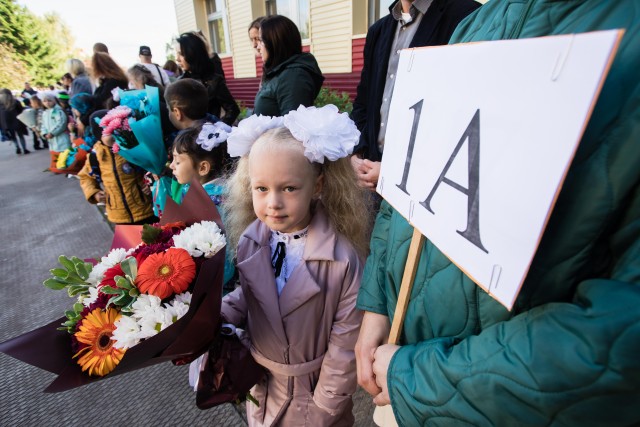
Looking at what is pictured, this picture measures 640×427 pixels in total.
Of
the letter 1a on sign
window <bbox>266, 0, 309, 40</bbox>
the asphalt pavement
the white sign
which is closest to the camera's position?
the white sign

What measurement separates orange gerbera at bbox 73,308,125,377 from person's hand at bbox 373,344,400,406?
690 millimetres

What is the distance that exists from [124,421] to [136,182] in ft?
6.42

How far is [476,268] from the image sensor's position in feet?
1.97

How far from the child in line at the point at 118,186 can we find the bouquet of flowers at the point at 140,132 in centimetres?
49

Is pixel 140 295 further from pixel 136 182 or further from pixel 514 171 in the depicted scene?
pixel 136 182

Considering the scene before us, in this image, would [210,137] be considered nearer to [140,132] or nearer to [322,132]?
[140,132]

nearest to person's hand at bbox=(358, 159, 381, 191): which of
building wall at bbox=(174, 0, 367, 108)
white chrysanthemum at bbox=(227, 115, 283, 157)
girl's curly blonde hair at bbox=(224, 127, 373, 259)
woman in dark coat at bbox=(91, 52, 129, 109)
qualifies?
girl's curly blonde hair at bbox=(224, 127, 373, 259)

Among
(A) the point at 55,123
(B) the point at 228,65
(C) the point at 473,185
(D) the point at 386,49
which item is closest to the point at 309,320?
(C) the point at 473,185

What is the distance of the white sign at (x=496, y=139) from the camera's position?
1.42 feet

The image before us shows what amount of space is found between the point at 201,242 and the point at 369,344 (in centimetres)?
65

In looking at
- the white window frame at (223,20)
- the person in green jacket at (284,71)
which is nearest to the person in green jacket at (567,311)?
the person in green jacket at (284,71)

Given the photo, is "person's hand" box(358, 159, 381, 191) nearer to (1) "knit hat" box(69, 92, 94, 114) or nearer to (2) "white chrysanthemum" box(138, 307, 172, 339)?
(2) "white chrysanthemum" box(138, 307, 172, 339)

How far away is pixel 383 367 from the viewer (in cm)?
89

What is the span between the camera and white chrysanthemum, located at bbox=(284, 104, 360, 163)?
1314mm
